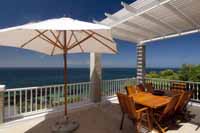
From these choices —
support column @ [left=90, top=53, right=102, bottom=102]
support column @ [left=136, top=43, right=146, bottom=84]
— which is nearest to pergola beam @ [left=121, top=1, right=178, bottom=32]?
support column @ [left=136, top=43, right=146, bottom=84]

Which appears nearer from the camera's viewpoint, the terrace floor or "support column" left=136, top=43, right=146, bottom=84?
the terrace floor

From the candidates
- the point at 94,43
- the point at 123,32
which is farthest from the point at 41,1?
the point at 94,43

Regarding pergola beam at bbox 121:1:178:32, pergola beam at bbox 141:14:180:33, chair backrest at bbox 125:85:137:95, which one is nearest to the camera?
pergola beam at bbox 121:1:178:32

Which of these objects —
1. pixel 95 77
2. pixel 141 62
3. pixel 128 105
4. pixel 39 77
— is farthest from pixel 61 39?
pixel 39 77

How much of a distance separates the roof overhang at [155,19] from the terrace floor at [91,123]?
9.44ft

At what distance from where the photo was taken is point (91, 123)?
14.0ft

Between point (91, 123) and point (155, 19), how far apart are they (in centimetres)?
366

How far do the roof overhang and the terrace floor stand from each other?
2.88 meters

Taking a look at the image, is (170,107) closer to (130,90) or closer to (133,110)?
(133,110)

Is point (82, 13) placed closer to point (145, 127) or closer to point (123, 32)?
point (123, 32)

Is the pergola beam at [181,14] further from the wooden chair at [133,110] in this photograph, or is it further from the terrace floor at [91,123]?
the terrace floor at [91,123]

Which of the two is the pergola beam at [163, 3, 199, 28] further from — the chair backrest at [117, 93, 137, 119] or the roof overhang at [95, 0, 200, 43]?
the chair backrest at [117, 93, 137, 119]

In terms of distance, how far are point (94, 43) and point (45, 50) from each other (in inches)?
53.3

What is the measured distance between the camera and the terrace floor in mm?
3771
